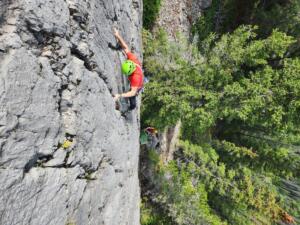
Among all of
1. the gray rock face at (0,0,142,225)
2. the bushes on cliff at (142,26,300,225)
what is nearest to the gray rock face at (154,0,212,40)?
the bushes on cliff at (142,26,300,225)

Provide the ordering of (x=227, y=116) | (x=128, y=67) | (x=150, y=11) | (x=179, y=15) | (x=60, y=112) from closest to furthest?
(x=60, y=112) → (x=128, y=67) → (x=227, y=116) → (x=150, y=11) → (x=179, y=15)

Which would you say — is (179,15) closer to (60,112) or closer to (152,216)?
(152,216)

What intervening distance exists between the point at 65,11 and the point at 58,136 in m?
2.36

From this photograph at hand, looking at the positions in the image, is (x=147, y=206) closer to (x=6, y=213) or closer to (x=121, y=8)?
(x=121, y=8)

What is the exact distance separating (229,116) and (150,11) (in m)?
6.09

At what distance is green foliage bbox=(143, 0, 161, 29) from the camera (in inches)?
582

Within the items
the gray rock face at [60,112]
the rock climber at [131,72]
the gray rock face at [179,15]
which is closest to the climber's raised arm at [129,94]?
the rock climber at [131,72]

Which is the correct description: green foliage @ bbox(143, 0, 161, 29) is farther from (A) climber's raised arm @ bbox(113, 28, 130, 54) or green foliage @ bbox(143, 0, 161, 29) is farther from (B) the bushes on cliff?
(A) climber's raised arm @ bbox(113, 28, 130, 54)

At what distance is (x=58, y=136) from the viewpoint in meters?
6.08

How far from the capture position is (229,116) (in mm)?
13031

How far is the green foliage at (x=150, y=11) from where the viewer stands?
14789mm

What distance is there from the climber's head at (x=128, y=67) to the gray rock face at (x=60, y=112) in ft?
0.66

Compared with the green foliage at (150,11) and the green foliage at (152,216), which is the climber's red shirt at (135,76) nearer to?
the green foliage at (150,11)

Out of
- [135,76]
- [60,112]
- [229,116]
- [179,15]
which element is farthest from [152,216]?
[60,112]
